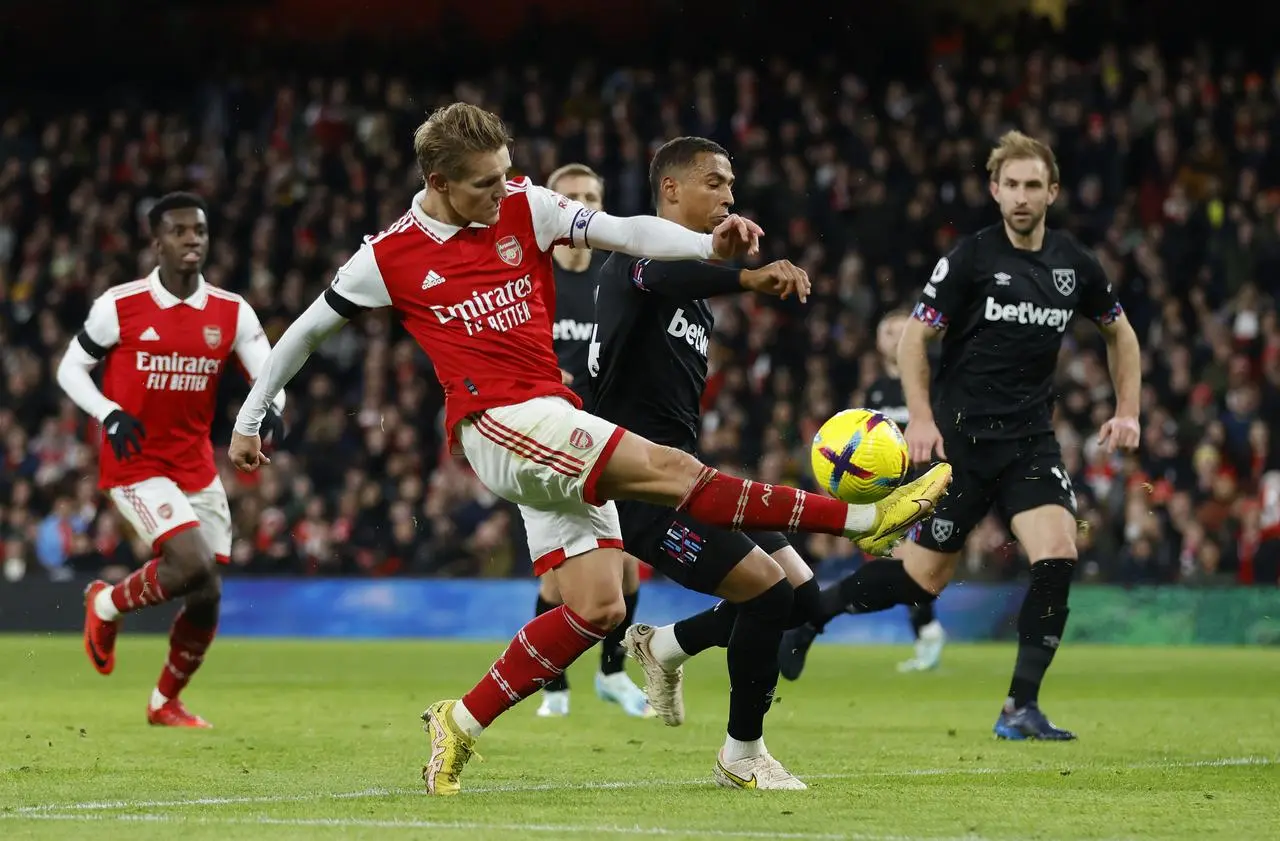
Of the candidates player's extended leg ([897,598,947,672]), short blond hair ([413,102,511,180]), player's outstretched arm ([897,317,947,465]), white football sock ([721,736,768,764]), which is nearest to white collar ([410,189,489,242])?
short blond hair ([413,102,511,180])

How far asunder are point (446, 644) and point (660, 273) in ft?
41.3

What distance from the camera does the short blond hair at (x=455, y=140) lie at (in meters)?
6.08

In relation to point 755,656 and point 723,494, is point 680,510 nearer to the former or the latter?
point 723,494

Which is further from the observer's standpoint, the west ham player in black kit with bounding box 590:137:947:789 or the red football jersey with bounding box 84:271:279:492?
the red football jersey with bounding box 84:271:279:492

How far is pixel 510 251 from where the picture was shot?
621cm

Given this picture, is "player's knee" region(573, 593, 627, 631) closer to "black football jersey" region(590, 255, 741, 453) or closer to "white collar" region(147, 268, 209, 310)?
"black football jersey" region(590, 255, 741, 453)

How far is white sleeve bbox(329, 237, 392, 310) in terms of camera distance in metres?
6.13

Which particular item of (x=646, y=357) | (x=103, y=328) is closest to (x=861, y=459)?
(x=646, y=357)

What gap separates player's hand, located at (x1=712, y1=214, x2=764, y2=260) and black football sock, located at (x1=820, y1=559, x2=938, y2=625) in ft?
11.2

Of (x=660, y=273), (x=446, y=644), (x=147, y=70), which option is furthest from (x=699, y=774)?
(x=147, y=70)

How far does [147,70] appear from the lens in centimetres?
2783

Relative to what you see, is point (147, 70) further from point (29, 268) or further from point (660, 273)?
point (660, 273)

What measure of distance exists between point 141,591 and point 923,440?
12.7 ft

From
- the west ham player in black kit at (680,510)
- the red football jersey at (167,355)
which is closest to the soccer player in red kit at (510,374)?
the west ham player in black kit at (680,510)
